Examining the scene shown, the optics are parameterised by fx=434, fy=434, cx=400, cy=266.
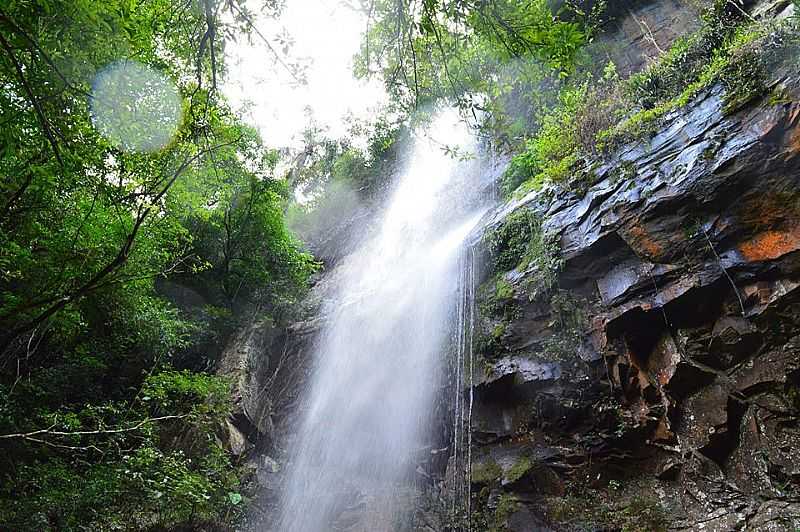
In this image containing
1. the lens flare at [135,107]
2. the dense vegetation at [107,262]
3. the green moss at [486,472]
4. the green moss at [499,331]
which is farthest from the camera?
Result: the green moss at [499,331]

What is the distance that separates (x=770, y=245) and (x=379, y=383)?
6035 millimetres

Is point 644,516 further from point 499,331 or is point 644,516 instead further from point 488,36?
point 488,36

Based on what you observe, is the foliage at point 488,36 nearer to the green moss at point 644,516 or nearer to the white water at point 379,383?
the white water at point 379,383

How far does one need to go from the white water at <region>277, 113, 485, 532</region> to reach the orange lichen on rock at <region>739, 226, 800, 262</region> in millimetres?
3469

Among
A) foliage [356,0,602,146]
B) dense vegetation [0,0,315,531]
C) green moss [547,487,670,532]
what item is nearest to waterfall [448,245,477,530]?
green moss [547,487,670,532]

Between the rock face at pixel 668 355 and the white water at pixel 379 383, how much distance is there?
4.75ft

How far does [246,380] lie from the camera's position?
327 inches

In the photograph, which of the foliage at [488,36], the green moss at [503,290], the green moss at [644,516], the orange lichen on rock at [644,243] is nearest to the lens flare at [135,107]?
the foliage at [488,36]

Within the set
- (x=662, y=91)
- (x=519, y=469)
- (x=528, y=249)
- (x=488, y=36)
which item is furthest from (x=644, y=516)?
(x=662, y=91)

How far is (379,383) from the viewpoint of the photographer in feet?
26.5

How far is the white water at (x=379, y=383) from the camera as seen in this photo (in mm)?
6504

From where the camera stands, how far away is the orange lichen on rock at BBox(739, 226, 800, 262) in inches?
169

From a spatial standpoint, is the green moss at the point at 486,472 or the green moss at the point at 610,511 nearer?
the green moss at the point at 610,511

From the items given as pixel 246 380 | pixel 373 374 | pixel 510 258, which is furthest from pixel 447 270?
pixel 246 380
